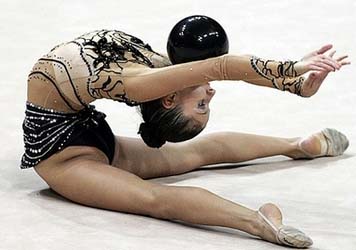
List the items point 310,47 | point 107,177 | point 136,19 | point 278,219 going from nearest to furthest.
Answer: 1. point 278,219
2. point 107,177
3. point 310,47
4. point 136,19

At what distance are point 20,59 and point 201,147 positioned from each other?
4.13 ft

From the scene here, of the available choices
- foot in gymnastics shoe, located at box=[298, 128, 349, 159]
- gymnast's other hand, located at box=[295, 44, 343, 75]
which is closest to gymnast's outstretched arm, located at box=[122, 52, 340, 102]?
gymnast's other hand, located at box=[295, 44, 343, 75]

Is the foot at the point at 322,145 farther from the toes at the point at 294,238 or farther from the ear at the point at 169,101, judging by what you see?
the toes at the point at 294,238

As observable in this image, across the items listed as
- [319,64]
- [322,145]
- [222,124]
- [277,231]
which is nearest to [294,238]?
[277,231]

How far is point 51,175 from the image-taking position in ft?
7.16

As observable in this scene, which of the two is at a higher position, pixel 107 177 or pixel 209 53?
pixel 209 53

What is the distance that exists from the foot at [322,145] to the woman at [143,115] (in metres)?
0.42

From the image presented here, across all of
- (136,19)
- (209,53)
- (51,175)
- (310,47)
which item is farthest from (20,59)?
(209,53)

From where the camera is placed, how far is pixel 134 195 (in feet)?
6.75

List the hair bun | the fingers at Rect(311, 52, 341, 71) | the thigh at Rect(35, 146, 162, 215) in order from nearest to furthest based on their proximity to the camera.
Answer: the fingers at Rect(311, 52, 341, 71) → the thigh at Rect(35, 146, 162, 215) → the hair bun

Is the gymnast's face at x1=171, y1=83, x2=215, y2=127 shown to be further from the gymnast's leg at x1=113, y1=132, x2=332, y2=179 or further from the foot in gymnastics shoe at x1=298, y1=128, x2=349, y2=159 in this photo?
A: the foot in gymnastics shoe at x1=298, y1=128, x2=349, y2=159

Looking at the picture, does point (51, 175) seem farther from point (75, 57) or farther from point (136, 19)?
point (136, 19)

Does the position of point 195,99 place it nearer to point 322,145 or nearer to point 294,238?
point 294,238

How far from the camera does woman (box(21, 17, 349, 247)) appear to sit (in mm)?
1905
